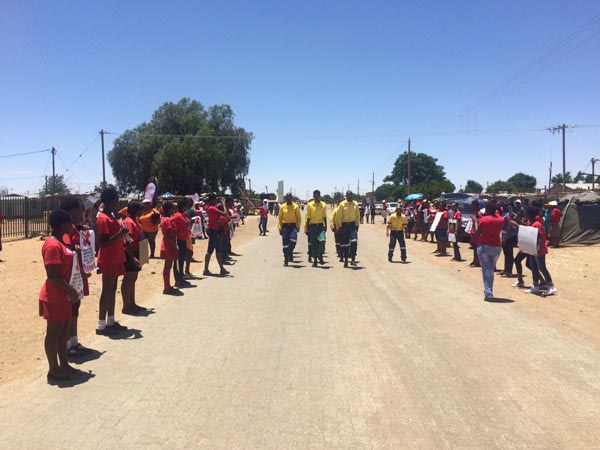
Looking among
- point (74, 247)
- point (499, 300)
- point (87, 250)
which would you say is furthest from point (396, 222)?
point (74, 247)

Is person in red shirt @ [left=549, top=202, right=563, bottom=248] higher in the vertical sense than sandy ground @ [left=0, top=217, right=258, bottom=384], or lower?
higher

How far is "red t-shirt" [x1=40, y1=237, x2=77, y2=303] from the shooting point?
4582 millimetres

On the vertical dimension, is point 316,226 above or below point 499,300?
above

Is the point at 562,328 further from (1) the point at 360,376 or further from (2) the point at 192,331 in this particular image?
(2) the point at 192,331

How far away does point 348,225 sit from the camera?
13117mm

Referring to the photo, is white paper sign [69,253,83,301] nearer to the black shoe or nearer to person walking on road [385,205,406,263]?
the black shoe

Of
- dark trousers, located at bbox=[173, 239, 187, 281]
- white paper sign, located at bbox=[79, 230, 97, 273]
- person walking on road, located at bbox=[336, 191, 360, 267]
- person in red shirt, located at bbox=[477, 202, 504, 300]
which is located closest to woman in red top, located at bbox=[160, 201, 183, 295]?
dark trousers, located at bbox=[173, 239, 187, 281]

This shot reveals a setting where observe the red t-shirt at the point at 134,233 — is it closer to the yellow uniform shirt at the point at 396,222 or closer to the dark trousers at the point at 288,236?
the dark trousers at the point at 288,236

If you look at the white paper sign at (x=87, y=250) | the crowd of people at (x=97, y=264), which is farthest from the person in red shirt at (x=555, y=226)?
the white paper sign at (x=87, y=250)

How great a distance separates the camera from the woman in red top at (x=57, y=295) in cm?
461

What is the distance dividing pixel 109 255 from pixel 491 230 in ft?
21.0

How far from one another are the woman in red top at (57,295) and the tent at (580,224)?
19.0 meters

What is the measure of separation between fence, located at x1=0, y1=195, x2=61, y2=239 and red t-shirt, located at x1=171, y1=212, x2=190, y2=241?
1397 cm

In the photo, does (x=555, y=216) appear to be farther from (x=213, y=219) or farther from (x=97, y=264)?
(x=97, y=264)
